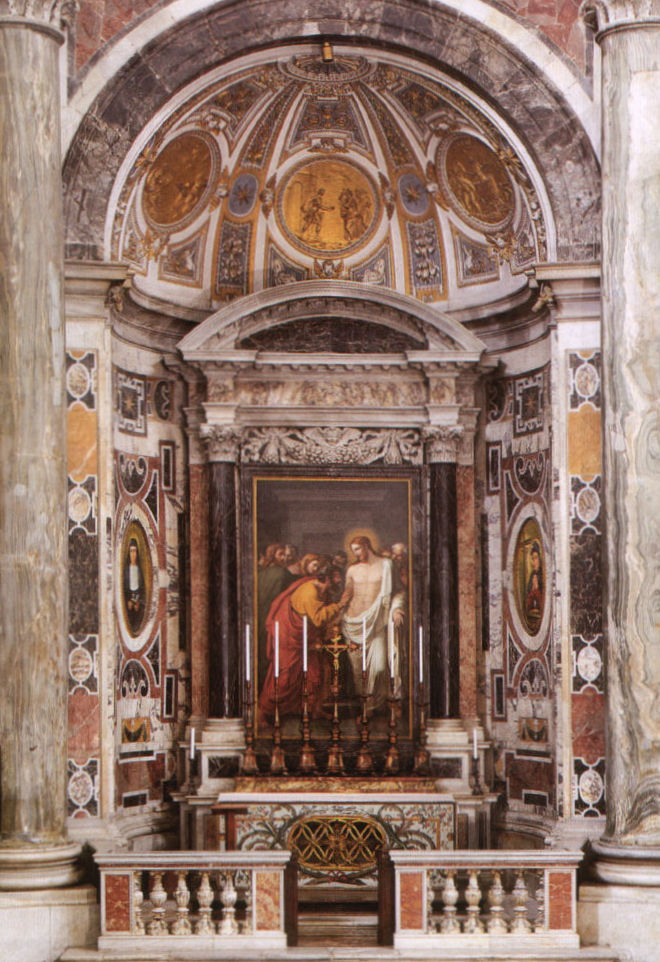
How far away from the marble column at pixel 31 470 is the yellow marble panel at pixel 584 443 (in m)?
4.37

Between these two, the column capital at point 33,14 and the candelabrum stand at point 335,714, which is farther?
the candelabrum stand at point 335,714

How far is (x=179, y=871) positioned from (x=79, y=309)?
4.82 m

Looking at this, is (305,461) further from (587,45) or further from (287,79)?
(587,45)

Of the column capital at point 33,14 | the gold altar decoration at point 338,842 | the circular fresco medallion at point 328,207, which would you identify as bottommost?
the gold altar decoration at point 338,842

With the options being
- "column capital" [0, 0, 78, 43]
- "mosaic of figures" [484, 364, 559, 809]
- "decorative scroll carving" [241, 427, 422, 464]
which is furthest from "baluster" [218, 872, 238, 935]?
"column capital" [0, 0, 78, 43]

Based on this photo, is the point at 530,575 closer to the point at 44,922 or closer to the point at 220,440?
the point at 220,440

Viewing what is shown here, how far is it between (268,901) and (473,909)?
60.4 inches

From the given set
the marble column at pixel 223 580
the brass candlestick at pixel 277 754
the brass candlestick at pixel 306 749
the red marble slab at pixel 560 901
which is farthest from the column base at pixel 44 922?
the red marble slab at pixel 560 901

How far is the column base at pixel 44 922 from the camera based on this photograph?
43.2ft

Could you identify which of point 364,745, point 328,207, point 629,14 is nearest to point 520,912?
point 364,745

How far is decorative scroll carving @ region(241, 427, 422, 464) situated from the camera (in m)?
17.0

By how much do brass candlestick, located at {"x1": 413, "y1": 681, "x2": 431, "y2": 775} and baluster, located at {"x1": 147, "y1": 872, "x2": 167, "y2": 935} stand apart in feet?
11.2

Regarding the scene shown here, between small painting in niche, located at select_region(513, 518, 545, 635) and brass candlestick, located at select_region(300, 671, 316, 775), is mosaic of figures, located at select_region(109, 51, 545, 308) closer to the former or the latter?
small painting in niche, located at select_region(513, 518, 545, 635)

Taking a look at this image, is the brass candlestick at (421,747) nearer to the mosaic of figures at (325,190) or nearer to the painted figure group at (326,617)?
the painted figure group at (326,617)
